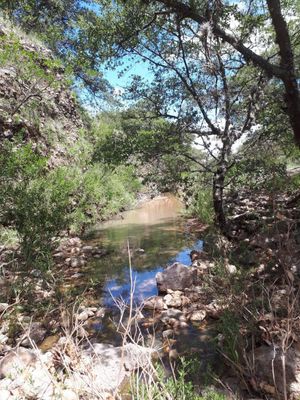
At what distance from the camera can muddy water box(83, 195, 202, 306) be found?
610 centimetres

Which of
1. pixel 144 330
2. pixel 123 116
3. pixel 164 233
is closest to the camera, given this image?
pixel 144 330

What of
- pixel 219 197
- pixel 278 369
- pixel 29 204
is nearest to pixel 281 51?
pixel 219 197

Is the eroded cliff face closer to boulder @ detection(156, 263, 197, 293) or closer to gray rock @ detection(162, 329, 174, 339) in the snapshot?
boulder @ detection(156, 263, 197, 293)

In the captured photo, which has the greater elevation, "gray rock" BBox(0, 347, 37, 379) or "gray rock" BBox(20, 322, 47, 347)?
"gray rock" BBox(0, 347, 37, 379)

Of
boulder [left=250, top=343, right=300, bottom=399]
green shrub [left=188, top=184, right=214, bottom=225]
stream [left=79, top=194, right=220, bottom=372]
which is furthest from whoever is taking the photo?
green shrub [left=188, top=184, right=214, bottom=225]

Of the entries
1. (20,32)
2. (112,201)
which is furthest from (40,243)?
(20,32)

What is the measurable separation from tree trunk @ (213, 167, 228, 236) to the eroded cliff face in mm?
4311

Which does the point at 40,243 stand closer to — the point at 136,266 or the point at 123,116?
the point at 136,266

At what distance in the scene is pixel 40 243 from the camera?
19.0 feet

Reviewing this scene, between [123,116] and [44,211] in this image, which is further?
[123,116]

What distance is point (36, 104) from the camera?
37.7 ft

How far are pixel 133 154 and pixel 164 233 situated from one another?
3.76 metres

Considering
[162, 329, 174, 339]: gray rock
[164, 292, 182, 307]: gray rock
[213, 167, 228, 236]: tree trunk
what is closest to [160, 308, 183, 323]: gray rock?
[164, 292, 182, 307]: gray rock

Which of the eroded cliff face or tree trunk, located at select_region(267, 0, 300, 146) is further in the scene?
the eroded cliff face
